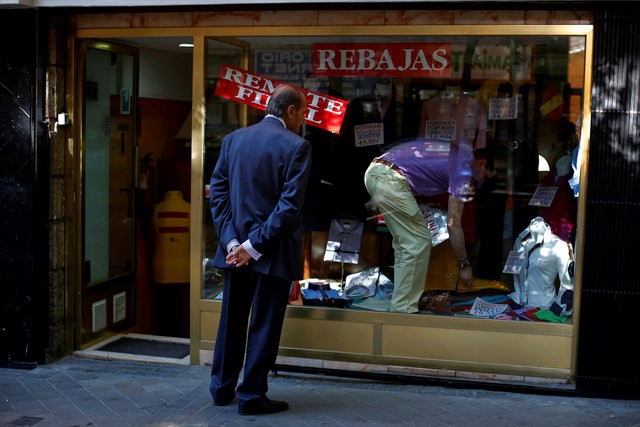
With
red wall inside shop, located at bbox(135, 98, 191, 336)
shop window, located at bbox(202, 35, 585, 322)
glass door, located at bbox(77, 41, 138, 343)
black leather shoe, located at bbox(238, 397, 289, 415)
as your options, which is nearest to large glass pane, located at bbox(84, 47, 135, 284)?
glass door, located at bbox(77, 41, 138, 343)

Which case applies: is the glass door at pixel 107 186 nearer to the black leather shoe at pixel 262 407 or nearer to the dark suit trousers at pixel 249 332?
the dark suit trousers at pixel 249 332

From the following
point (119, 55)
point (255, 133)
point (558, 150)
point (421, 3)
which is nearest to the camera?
point (255, 133)

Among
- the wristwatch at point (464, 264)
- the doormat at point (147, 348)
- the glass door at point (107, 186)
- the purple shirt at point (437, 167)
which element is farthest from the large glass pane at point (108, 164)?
the wristwatch at point (464, 264)

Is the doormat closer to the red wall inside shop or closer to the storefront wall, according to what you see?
the storefront wall

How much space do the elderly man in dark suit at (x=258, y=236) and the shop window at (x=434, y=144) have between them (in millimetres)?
1049

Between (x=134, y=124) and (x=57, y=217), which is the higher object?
(x=134, y=124)

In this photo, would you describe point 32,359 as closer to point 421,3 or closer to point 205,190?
point 205,190

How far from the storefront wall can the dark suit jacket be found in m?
1.08

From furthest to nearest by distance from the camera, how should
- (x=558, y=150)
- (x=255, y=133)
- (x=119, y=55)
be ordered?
(x=119, y=55)
(x=558, y=150)
(x=255, y=133)

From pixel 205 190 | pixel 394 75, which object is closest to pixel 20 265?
pixel 205 190

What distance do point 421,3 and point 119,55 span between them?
9.22 feet

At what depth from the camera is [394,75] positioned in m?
6.59

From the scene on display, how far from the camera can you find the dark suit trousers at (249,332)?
18.2ft

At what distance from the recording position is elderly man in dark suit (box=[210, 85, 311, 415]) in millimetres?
5352
